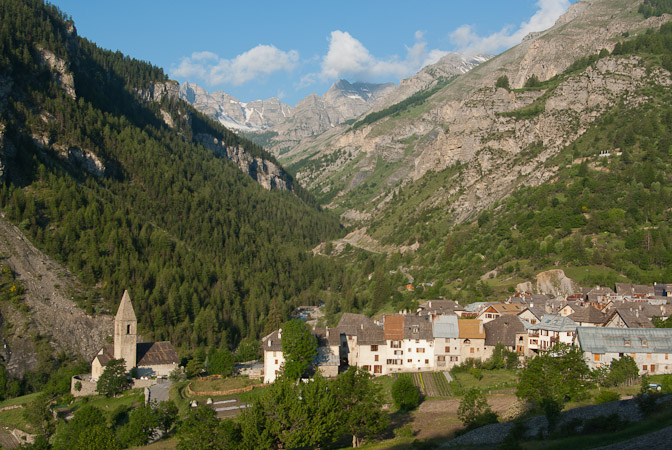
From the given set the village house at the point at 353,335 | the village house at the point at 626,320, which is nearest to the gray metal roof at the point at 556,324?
the village house at the point at 626,320

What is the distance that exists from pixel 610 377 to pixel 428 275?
93.5m

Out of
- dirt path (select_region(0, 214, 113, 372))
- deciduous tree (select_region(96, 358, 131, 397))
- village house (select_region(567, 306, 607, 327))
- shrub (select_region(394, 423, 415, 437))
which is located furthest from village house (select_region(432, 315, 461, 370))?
dirt path (select_region(0, 214, 113, 372))

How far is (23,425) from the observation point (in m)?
77.6

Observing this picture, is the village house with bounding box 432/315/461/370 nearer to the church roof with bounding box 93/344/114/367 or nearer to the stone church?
the stone church

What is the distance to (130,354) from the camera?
9138 centimetres

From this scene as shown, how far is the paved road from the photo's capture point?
257 feet

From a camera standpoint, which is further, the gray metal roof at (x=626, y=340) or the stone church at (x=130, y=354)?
the stone church at (x=130, y=354)

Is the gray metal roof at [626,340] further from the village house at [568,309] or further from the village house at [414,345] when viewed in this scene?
the village house at [414,345]

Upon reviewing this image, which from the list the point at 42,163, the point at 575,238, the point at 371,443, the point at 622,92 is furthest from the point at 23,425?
the point at 622,92

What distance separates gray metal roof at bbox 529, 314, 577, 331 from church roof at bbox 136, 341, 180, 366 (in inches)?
2253

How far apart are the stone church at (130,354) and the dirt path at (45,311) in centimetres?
2137

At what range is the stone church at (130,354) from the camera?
90.8 m

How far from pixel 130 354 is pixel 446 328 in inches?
1955

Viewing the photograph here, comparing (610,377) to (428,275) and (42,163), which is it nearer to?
(428,275)
